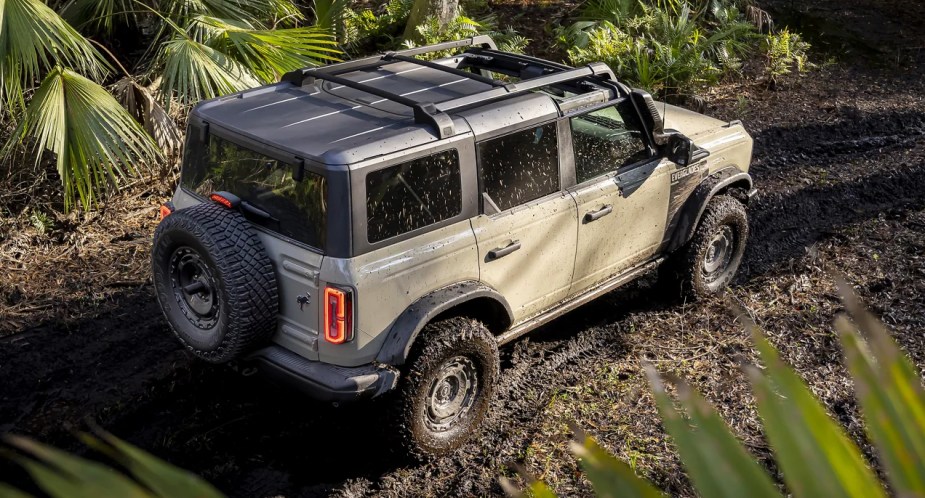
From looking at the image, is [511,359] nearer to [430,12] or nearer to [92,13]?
[92,13]

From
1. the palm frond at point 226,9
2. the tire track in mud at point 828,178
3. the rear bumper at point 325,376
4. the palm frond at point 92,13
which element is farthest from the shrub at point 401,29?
the rear bumper at point 325,376

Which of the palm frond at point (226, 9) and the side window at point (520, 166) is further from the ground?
the palm frond at point (226, 9)

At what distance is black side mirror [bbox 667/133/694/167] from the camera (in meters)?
5.62

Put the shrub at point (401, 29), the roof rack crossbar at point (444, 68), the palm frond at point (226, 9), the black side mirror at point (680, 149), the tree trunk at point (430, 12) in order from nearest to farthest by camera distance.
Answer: the roof rack crossbar at point (444, 68) < the black side mirror at point (680, 149) < the palm frond at point (226, 9) < the shrub at point (401, 29) < the tree trunk at point (430, 12)

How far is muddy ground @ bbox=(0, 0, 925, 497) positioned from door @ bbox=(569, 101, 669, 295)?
2.13 ft

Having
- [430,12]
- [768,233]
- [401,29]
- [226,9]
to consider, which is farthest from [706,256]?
[401,29]

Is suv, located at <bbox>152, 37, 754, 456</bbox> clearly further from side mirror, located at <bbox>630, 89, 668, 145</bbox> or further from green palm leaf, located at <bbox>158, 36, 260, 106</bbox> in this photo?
green palm leaf, located at <bbox>158, 36, 260, 106</bbox>

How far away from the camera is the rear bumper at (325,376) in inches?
169

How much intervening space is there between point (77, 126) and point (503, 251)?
3257 millimetres

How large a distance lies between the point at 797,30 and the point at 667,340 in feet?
26.2

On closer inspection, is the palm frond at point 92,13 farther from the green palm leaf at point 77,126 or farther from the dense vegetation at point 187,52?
the green palm leaf at point 77,126

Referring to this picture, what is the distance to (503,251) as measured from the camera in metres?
4.88

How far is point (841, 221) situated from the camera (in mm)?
7633

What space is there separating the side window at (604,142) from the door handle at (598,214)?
0.20 m
